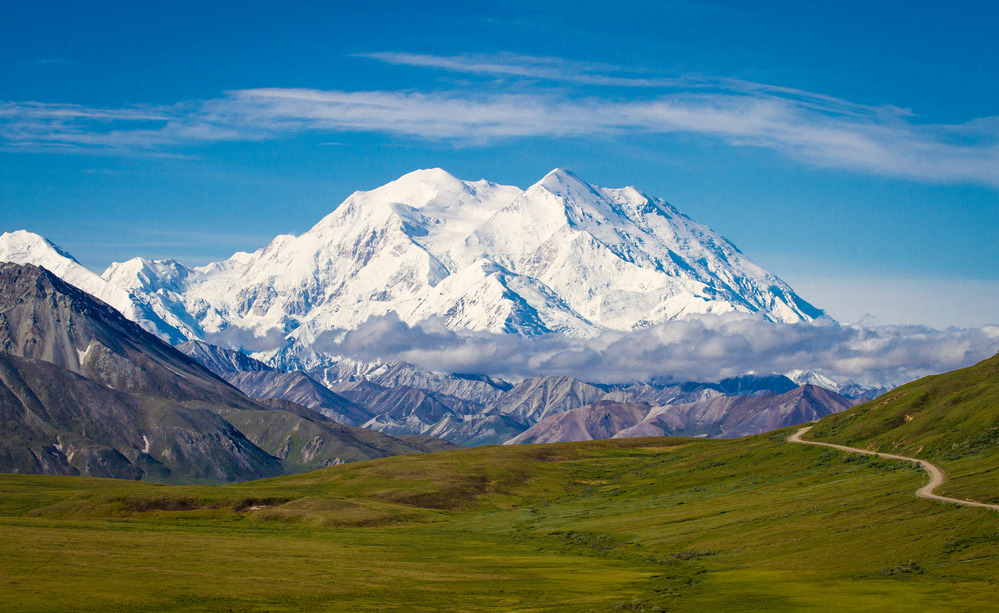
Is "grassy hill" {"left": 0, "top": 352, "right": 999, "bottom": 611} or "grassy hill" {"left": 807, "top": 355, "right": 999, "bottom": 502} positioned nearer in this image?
"grassy hill" {"left": 0, "top": 352, "right": 999, "bottom": 611}

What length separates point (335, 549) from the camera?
5674 inches

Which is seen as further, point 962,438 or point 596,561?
point 962,438

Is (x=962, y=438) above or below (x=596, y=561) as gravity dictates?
above

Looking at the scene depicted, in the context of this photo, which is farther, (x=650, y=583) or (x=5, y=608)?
(x=650, y=583)

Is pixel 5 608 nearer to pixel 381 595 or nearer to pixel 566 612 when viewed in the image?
pixel 381 595

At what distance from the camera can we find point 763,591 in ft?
313

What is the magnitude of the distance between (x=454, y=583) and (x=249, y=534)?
Result: 63444 mm

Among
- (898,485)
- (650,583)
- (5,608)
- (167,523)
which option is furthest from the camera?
(167,523)

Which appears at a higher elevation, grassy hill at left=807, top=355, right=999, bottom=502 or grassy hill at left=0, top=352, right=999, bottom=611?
grassy hill at left=807, top=355, right=999, bottom=502

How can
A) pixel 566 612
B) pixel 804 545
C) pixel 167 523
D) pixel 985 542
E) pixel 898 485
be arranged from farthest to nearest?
1. pixel 167 523
2. pixel 898 485
3. pixel 804 545
4. pixel 985 542
5. pixel 566 612

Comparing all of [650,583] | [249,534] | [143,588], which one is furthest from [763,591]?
[249,534]

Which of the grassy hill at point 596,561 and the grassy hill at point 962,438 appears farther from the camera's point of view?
the grassy hill at point 962,438

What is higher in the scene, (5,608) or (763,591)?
(5,608)

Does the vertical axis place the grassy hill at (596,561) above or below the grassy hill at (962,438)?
below
